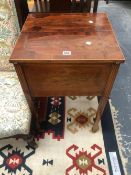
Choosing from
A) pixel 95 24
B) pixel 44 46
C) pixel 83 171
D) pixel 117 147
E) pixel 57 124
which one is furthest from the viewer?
pixel 57 124

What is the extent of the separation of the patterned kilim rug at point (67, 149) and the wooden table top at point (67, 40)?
2.34 feet

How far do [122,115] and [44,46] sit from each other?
931 millimetres

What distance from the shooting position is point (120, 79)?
5.72 feet

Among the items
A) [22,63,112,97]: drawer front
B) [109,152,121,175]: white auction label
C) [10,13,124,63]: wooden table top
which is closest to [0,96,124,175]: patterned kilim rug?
[109,152,121,175]: white auction label

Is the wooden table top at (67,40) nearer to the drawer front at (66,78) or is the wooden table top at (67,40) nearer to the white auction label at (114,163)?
the drawer front at (66,78)

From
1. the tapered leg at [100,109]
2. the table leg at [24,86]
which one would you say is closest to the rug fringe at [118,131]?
the tapered leg at [100,109]

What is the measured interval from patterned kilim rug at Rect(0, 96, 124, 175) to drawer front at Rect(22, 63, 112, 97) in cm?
46

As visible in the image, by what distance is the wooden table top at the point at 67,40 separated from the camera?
0.79m

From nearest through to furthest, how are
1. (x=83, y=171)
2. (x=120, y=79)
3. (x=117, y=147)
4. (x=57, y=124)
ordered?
(x=83, y=171)
(x=117, y=147)
(x=57, y=124)
(x=120, y=79)

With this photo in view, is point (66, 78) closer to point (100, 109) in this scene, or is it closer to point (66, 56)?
point (66, 56)

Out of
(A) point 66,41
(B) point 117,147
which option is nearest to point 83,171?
(B) point 117,147

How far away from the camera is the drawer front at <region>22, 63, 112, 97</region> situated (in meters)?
0.84

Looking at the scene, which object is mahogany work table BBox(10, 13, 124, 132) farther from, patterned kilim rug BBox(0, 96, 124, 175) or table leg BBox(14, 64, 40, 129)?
patterned kilim rug BBox(0, 96, 124, 175)

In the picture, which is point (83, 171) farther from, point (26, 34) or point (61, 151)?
point (26, 34)
